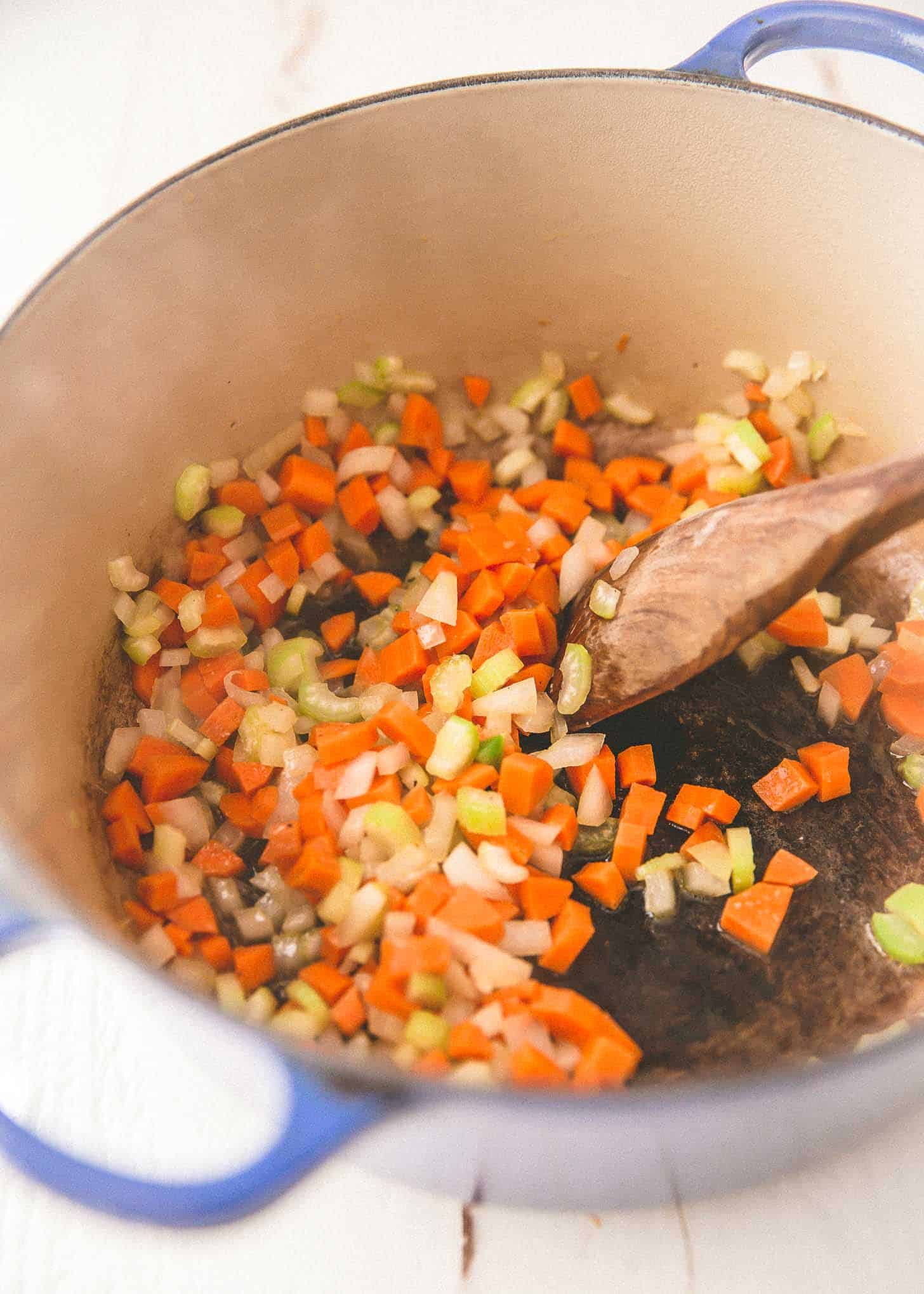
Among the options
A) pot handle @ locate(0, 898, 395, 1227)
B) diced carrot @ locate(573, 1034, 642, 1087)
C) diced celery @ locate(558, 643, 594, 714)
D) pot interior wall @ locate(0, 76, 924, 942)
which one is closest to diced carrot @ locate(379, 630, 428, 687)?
diced celery @ locate(558, 643, 594, 714)

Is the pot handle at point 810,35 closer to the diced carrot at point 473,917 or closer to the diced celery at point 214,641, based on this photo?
the diced celery at point 214,641

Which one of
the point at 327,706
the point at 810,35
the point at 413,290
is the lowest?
the point at 327,706

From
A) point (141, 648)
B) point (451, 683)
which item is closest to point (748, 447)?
point (451, 683)

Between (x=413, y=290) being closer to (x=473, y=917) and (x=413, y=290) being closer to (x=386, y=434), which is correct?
(x=386, y=434)

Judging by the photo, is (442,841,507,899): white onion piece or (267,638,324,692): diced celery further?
(267,638,324,692): diced celery

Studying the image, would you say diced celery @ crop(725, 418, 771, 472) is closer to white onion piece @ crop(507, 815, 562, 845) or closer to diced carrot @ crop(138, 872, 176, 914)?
white onion piece @ crop(507, 815, 562, 845)
